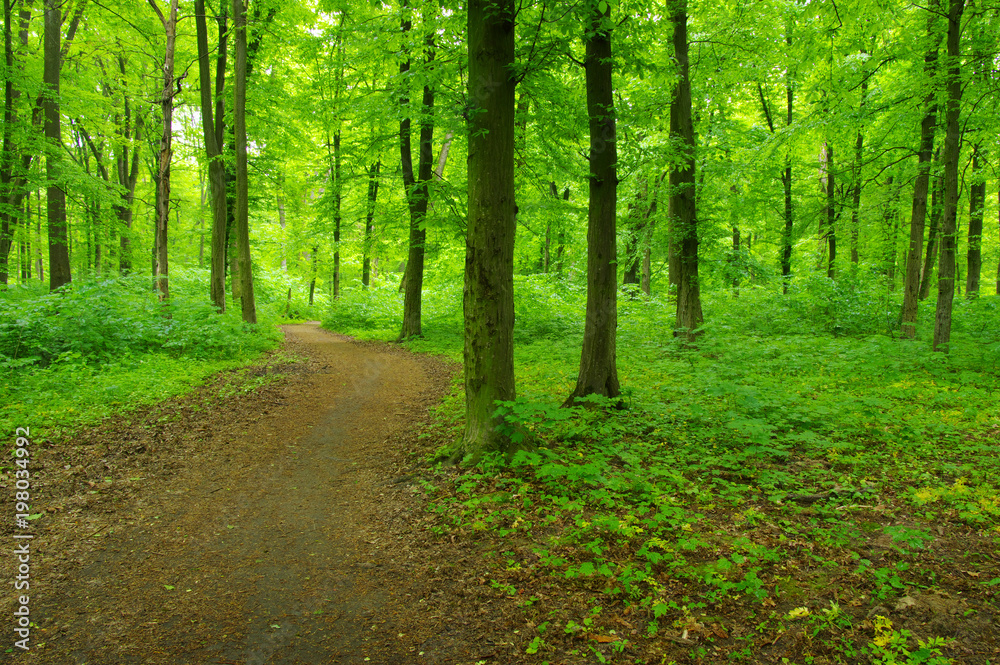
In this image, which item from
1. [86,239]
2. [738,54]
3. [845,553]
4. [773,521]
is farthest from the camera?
[86,239]

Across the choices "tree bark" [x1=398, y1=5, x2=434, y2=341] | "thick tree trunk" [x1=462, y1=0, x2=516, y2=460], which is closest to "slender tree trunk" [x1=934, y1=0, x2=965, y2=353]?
"thick tree trunk" [x1=462, y1=0, x2=516, y2=460]

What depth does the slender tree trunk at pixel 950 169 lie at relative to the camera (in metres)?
8.45

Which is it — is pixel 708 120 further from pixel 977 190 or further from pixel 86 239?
pixel 86 239

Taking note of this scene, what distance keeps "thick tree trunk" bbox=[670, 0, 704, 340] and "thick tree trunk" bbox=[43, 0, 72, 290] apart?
16.1 metres

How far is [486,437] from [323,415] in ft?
13.1

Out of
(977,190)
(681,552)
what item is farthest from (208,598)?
(977,190)

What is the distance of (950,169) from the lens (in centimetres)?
870

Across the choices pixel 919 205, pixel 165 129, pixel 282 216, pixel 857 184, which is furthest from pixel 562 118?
pixel 282 216

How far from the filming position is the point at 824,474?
4676mm

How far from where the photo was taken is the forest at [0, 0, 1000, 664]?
3305mm

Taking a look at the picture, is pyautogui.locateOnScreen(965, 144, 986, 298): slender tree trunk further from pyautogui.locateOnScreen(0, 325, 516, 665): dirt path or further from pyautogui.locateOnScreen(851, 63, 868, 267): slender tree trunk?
pyautogui.locateOnScreen(0, 325, 516, 665): dirt path

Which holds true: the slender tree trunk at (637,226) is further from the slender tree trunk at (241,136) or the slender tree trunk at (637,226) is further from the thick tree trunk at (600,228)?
the slender tree trunk at (241,136)

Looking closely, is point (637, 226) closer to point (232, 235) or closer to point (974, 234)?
point (974, 234)

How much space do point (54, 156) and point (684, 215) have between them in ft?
57.1
